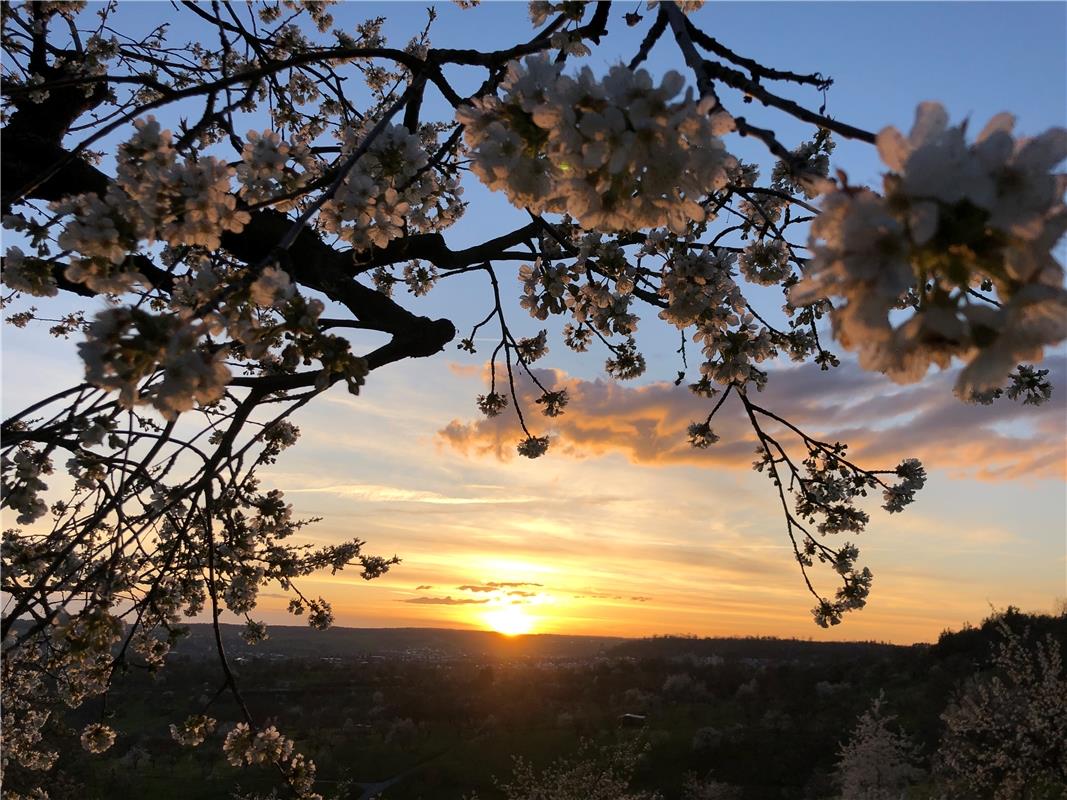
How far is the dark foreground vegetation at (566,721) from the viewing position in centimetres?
2483

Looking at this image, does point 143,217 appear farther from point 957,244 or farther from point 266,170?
point 957,244

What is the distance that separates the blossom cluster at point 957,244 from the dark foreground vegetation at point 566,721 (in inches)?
657

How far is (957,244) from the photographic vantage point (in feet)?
3.22

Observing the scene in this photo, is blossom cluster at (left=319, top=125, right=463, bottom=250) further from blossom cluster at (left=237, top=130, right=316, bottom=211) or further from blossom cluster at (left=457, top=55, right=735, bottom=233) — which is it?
blossom cluster at (left=457, top=55, right=735, bottom=233)

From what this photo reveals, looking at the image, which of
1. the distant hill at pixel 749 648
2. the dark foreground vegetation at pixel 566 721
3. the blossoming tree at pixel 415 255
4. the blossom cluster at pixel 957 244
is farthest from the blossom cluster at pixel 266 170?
the distant hill at pixel 749 648

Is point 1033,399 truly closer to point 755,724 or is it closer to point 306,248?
point 306,248

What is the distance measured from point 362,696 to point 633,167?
48.5m

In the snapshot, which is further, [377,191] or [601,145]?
[377,191]

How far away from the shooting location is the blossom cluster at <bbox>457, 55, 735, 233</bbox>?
1.34 metres

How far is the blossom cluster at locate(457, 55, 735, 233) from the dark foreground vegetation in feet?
54.9

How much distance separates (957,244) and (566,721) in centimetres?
3535

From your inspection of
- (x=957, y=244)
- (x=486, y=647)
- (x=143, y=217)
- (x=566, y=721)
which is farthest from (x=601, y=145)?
(x=486, y=647)

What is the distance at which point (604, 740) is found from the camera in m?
28.8

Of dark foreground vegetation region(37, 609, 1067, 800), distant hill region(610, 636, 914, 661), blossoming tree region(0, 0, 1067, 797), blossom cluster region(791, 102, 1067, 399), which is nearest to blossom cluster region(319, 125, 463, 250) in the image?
blossoming tree region(0, 0, 1067, 797)
